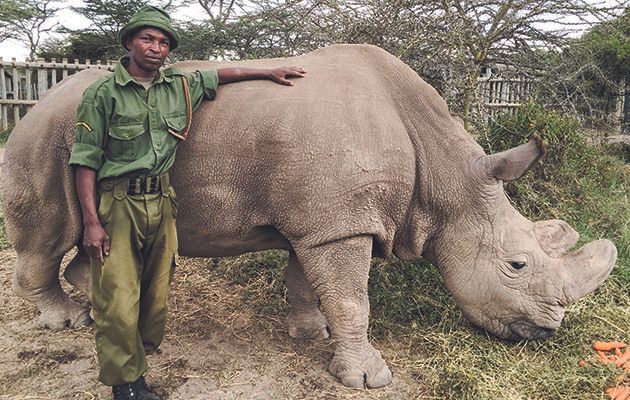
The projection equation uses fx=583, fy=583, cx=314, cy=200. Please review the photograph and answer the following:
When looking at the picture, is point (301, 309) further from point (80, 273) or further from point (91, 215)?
point (91, 215)

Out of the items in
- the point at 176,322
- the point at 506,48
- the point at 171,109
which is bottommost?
the point at 176,322

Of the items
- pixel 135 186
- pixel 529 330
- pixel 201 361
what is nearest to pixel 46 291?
pixel 201 361

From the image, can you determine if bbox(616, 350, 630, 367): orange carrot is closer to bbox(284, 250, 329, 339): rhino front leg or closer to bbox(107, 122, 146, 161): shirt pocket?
bbox(284, 250, 329, 339): rhino front leg

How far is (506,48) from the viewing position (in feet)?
23.3

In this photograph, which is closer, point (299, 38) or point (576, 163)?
point (576, 163)

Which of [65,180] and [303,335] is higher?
[65,180]

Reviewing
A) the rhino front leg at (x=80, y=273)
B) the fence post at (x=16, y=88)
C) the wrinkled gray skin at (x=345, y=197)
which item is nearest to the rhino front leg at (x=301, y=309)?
the wrinkled gray skin at (x=345, y=197)

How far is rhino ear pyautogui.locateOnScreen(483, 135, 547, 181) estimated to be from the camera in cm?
365

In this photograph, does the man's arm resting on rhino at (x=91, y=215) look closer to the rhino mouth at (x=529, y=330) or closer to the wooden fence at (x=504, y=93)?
the rhino mouth at (x=529, y=330)

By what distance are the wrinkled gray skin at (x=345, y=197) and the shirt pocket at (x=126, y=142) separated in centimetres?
47

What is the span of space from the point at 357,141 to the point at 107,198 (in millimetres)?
1533

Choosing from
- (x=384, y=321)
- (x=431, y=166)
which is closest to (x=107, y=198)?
(x=431, y=166)

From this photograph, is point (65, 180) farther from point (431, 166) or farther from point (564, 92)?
point (564, 92)

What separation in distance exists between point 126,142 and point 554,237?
297 centimetres
